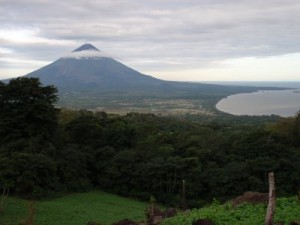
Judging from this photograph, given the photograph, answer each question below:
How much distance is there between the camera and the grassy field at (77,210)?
667 inches

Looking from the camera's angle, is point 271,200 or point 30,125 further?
point 30,125

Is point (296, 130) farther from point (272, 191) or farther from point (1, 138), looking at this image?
point (272, 191)

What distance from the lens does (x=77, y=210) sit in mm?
19812

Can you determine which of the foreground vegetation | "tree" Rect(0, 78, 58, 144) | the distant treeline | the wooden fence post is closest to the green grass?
the foreground vegetation

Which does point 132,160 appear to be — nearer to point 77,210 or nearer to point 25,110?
point 25,110

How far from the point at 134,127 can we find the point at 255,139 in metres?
9.60

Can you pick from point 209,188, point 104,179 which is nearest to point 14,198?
point 104,179

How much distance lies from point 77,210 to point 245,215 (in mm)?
11498

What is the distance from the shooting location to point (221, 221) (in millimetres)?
9805

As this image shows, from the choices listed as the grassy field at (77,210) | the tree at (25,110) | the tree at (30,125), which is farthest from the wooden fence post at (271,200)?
the tree at (25,110)

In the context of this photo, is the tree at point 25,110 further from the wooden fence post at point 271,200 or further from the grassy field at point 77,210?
the wooden fence post at point 271,200

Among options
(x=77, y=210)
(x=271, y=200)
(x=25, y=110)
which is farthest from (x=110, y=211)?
(x=271, y=200)

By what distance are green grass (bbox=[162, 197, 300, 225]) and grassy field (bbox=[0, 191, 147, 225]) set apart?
24.5 feet

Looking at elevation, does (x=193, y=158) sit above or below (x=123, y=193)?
above
